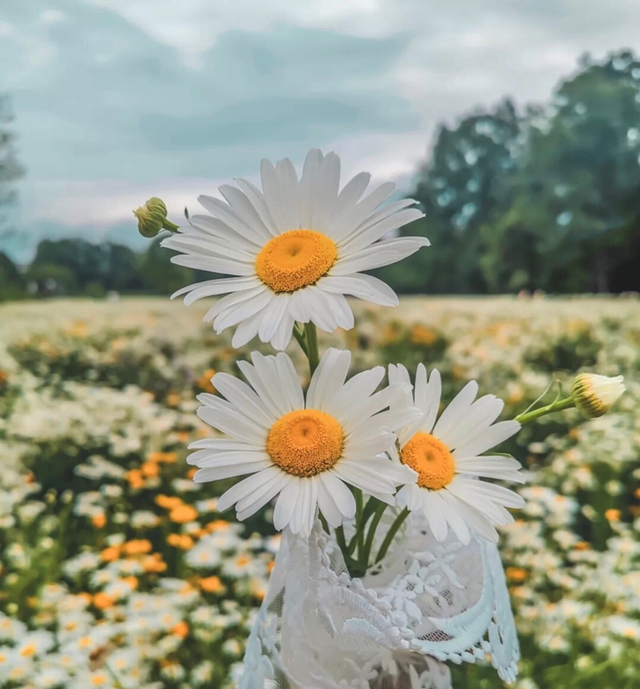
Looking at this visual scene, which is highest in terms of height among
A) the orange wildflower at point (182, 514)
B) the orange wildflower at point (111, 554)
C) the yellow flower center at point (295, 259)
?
the yellow flower center at point (295, 259)

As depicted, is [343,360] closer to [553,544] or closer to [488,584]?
[488,584]

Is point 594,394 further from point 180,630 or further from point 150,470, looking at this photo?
point 150,470

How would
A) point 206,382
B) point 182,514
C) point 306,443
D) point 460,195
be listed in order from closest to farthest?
point 306,443 → point 182,514 → point 206,382 → point 460,195

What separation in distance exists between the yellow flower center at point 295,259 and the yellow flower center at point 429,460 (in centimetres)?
12

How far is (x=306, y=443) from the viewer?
1.15ft

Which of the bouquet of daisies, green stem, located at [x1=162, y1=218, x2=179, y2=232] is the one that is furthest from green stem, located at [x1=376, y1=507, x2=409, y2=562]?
green stem, located at [x1=162, y1=218, x2=179, y2=232]

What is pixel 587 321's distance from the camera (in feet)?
7.02

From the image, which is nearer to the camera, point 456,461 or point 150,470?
point 456,461

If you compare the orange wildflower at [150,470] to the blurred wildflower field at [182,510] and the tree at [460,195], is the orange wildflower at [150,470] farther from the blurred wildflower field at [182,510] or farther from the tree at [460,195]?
the tree at [460,195]

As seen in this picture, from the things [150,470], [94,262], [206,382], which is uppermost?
[94,262]

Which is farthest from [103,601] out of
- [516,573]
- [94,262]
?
[94,262]

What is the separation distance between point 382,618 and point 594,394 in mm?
179

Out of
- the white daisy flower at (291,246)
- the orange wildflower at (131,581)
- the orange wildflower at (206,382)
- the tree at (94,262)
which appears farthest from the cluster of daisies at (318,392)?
the tree at (94,262)

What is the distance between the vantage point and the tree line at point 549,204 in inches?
204
